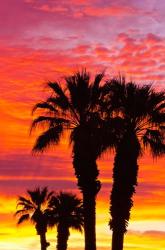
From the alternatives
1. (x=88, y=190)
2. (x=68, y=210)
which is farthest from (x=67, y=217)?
(x=88, y=190)

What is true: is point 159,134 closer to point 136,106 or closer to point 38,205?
point 136,106

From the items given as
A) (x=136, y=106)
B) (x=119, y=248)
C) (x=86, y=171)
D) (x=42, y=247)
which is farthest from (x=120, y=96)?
(x=42, y=247)

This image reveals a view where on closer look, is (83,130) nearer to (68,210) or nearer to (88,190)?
(88,190)

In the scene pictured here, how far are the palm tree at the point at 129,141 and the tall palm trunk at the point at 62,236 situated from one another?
117 feet

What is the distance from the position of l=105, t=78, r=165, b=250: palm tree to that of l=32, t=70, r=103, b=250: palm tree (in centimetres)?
192

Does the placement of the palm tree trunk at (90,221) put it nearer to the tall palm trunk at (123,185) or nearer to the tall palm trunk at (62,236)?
the tall palm trunk at (123,185)

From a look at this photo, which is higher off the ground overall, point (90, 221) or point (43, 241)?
point (43, 241)

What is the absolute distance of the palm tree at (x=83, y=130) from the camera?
1831 inches

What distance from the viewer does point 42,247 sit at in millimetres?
84438

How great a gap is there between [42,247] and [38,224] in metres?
2.63

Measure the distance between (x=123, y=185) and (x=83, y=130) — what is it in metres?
4.21

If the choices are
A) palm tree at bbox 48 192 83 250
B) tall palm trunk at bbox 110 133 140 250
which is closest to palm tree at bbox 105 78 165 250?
tall palm trunk at bbox 110 133 140 250

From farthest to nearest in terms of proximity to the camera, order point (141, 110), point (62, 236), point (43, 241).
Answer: point (43, 241) < point (62, 236) < point (141, 110)

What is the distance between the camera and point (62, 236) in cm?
8038
